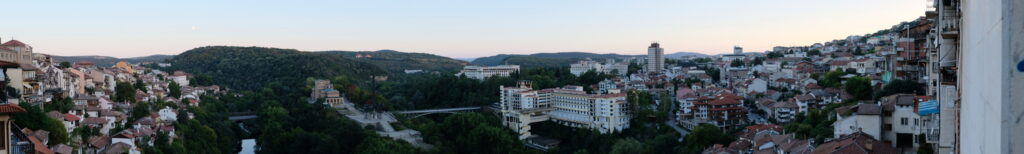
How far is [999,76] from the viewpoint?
1.70 metres

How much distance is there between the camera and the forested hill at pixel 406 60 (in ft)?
234

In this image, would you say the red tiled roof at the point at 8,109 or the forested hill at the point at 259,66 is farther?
the forested hill at the point at 259,66

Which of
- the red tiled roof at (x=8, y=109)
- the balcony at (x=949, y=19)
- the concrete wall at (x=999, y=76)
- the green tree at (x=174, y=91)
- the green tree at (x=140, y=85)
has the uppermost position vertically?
the balcony at (x=949, y=19)

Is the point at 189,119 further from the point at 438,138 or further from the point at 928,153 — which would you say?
the point at 928,153

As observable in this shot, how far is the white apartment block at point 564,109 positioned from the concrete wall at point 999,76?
25.0 m

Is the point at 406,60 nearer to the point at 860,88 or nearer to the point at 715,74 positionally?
the point at 715,74

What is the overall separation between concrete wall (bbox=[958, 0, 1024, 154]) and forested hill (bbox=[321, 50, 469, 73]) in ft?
212

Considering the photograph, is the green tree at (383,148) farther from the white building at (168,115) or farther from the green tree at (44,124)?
the green tree at (44,124)

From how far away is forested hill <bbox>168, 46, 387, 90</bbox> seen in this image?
43.4 meters

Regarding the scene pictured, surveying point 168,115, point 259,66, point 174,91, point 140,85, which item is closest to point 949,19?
point 168,115

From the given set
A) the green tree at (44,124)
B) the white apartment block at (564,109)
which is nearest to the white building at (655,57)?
the white apartment block at (564,109)

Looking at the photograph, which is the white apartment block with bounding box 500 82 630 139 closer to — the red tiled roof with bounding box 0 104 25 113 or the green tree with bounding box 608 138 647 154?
the green tree with bounding box 608 138 647 154

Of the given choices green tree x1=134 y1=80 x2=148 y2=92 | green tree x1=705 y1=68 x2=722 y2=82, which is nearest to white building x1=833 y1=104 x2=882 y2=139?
green tree x1=134 y1=80 x2=148 y2=92

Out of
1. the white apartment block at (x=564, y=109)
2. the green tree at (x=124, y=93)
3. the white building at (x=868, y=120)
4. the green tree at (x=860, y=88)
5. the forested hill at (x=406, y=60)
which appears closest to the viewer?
the white building at (x=868, y=120)
